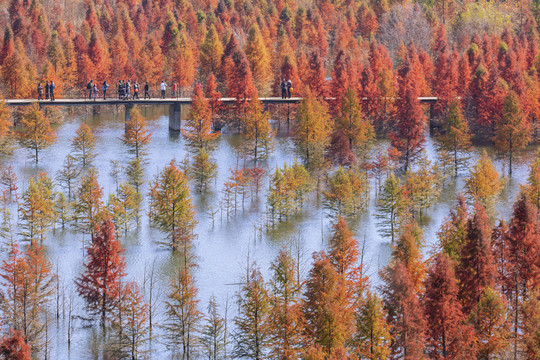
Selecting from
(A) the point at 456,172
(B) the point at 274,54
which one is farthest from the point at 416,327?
(B) the point at 274,54

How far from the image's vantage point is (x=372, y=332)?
5044 cm

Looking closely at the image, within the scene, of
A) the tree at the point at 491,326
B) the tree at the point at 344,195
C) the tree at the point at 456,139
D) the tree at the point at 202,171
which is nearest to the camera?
the tree at the point at 491,326

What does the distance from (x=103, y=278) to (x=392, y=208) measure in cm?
2513

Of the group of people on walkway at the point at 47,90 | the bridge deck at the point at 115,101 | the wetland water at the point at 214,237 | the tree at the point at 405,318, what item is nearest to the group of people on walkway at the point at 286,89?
the bridge deck at the point at 115,101

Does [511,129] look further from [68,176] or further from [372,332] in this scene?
[372,332]

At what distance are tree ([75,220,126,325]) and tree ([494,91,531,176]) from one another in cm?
4862

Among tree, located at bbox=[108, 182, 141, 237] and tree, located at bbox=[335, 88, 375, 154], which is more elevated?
tree, located at bbox=[335, 88, 375, 154]

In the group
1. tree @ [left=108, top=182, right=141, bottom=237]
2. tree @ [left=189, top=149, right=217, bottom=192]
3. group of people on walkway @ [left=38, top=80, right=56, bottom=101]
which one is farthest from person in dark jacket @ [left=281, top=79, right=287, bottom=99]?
tree @ [left=108, top=182, right=141, bottom=237]

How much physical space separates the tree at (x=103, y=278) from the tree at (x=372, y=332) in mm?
14304

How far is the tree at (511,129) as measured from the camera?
96.1 meters

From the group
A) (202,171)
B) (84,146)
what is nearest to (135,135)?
(84,146)

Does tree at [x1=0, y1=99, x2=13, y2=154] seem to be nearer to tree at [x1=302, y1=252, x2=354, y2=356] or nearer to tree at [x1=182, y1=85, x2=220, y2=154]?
tree at [x1=182, y1=85, x2=220, y2=154]

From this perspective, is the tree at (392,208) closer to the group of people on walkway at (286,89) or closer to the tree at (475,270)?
the tree at (475,270)

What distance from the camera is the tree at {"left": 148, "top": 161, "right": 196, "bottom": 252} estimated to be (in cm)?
7088
